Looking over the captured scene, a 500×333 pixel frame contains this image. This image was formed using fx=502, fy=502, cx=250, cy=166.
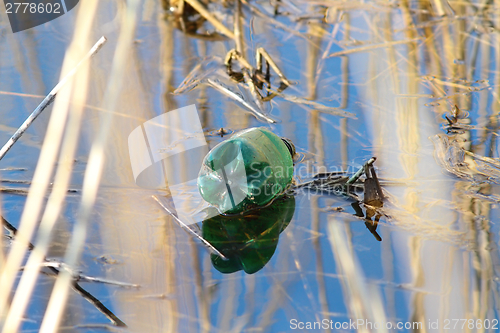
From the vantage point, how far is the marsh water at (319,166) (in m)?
1.52

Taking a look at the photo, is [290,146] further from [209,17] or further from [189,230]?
[209,17]

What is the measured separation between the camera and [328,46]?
321cm

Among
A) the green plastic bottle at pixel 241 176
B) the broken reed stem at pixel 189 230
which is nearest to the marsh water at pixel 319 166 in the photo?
the broken reed stem at pixel 189 230

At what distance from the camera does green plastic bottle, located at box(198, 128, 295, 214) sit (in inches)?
74.1

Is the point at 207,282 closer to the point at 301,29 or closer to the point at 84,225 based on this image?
the point at 84,225

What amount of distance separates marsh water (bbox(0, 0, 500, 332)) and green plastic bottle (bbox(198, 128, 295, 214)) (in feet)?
0.49

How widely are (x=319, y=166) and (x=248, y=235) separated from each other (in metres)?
0.51

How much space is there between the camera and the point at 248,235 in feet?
5.86

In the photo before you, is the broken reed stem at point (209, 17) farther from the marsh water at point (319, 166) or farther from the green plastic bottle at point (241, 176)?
the green plastic bottle at point (241, 176)

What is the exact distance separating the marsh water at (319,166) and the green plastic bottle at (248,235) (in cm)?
4

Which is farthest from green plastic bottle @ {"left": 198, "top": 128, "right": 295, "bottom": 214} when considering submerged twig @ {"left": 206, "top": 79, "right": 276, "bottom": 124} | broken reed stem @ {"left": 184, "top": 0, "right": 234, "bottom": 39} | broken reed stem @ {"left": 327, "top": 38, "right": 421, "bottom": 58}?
broken reed stem @ {"left": 184, "top": 0, "right": 234, "bottom": 39}

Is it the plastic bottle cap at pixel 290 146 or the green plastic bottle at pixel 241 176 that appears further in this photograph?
the plastic bottle cap at pixel 290 146

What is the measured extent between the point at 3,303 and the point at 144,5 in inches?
110

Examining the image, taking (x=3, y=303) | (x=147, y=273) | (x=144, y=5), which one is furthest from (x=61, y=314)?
(x=144, y=5)
